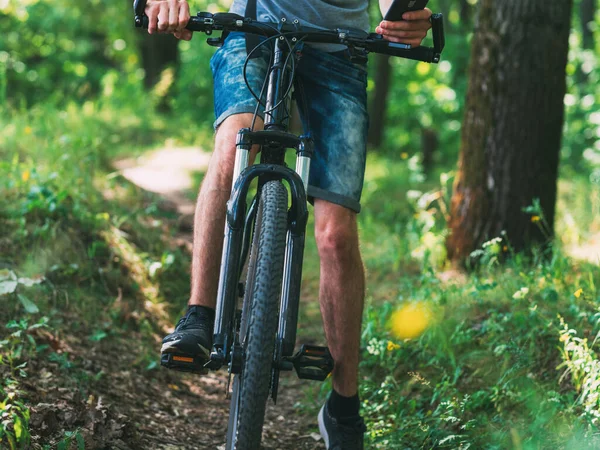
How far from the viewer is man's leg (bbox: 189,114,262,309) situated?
8.51 feet

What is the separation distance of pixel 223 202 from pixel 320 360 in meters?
0.65

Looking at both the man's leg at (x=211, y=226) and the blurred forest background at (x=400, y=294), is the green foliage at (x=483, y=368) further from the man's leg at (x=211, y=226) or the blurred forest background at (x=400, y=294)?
the man's leg at (x=211, y=226)

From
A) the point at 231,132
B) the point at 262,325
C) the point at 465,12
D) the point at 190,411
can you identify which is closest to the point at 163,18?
the point at 231,132

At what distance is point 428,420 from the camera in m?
2.95

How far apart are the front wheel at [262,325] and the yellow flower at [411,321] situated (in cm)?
164

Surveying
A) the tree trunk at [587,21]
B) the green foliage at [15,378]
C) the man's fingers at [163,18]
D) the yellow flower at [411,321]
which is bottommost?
the green foliage at [15,378]

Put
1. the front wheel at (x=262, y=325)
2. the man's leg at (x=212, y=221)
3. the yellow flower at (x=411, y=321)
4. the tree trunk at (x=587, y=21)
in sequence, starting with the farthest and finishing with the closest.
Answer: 1. the tree trunk at (x=587, y=21)
2. the yellow flower at (x=411, y=321)
3. the man's leg at (x=212, y=221)
4. the front wheel at (x=262, y=325)

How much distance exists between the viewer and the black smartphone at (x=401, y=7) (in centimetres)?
243

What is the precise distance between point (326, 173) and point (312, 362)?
714mm

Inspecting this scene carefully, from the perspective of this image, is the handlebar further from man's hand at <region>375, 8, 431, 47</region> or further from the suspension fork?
the suspension fork

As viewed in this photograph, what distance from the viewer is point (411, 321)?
380 centimetres

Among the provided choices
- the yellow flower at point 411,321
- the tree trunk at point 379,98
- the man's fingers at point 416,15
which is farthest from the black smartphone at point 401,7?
the tree trunk at point 379,98

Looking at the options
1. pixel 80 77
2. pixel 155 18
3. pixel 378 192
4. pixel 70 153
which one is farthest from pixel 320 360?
pixel 80 77

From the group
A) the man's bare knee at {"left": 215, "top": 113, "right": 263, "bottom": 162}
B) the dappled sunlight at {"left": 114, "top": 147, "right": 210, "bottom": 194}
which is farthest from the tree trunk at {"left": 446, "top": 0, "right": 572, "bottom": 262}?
the dappled sunlight at {"left": 114, "top": 147, "right": 210, "bottom": 194}
